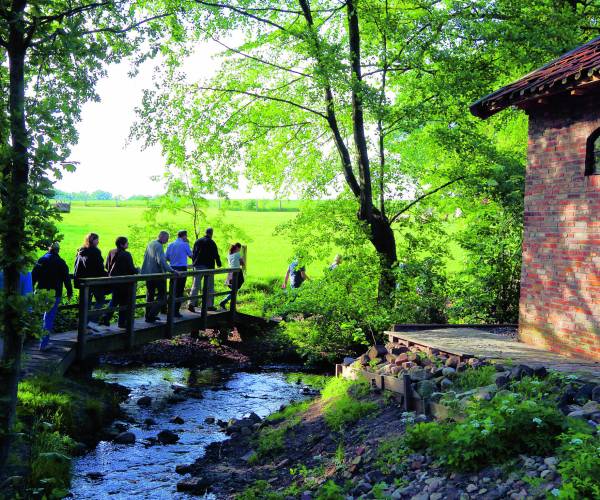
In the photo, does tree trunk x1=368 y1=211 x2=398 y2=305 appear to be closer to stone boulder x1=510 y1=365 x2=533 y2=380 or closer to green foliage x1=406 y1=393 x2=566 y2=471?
stone boulder x1=510 y1=365 x2=533 y2=380

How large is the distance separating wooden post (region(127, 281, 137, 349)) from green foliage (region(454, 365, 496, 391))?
645 cm

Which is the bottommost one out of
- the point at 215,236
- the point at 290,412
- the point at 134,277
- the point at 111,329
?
the point at 290,412

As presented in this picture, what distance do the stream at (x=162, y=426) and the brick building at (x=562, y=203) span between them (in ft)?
16.6

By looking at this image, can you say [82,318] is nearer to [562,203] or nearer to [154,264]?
[154,264]

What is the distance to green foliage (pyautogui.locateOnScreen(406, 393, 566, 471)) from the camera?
6160 millimetres

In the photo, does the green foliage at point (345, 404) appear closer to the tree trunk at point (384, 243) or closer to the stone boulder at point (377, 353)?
the stone boulder at point (377, 353)

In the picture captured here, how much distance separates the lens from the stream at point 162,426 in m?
8.23

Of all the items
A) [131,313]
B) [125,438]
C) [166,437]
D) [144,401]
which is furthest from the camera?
[131,313]

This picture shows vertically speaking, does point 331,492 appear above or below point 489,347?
below

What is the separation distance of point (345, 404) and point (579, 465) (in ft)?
14.3

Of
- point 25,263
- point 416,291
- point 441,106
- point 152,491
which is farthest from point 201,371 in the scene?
point 25,263

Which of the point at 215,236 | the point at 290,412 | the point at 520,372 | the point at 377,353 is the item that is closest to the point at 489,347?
the point at 377,353

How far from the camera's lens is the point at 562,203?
391 inches

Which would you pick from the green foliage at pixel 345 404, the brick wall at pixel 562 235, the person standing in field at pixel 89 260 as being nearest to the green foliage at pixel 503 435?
the green foliage at pixel 345 404
